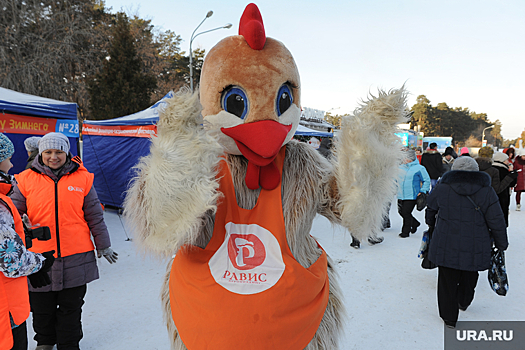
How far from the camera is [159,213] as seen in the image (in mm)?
1152

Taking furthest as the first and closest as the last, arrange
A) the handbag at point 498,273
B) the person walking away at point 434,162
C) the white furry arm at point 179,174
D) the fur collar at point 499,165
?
the person walking away at point 434,162
the fur collar at point 499,165
the handbag at point 498,273
the white furry arm at point 179,174

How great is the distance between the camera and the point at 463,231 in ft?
9.29

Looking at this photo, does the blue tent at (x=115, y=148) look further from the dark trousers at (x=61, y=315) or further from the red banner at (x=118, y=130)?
the dark trousers at (x=61, y=315)

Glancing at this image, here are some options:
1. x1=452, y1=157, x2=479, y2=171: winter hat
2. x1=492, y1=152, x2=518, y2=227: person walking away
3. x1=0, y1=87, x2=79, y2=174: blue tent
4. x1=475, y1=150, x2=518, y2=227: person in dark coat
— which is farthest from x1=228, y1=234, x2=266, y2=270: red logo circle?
x1=492, y1=152, x2=518, y2=227: person walking away

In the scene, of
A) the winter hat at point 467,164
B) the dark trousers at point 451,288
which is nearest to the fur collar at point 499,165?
the winter hat at point 467,164

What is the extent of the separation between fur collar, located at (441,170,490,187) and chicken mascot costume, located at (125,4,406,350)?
2019mm

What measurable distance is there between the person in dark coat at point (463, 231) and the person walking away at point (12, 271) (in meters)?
3.14

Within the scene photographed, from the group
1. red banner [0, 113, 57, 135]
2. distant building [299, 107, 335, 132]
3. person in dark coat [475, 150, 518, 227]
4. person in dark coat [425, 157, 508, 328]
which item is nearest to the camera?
person in dark coat [425, 157, 508, 328]

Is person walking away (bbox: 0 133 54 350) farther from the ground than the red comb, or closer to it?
closer to it

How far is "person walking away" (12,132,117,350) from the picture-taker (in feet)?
7.58

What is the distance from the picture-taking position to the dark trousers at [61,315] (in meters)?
2.34

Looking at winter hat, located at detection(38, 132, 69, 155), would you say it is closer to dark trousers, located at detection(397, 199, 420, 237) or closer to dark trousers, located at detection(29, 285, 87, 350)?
dark trousers, located at detection(29, 285, 87, 350)

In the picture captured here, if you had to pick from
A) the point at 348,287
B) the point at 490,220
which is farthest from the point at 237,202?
the point at 348,287

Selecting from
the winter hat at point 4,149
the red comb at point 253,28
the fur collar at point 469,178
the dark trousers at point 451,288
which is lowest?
the dark trousers at point 451,288
